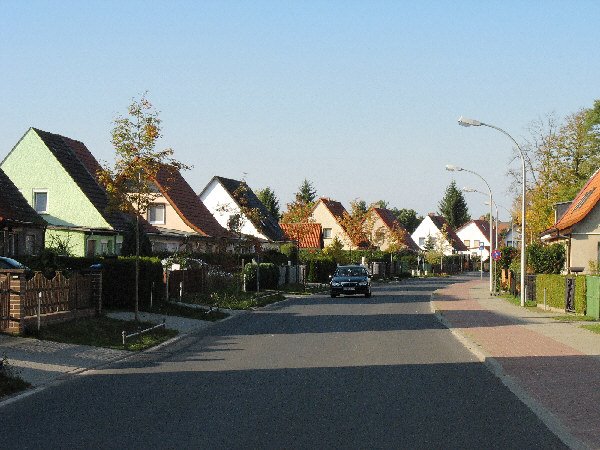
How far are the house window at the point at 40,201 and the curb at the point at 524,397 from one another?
31.8m

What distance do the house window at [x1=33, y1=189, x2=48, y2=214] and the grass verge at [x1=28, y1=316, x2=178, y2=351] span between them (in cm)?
2658

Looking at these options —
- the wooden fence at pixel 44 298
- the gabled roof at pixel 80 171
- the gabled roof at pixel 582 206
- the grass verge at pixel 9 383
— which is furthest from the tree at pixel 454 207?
the grass verge at pixel 9 383

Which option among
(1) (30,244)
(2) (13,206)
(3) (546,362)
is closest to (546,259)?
(1) (30,244)

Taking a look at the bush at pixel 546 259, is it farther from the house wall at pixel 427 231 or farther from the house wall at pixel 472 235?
the house wall at pixel 472 235

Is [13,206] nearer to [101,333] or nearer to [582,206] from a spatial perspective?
[101,333]

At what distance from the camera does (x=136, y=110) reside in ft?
78.7

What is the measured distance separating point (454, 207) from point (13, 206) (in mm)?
147574

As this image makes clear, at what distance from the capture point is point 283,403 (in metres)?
11.3

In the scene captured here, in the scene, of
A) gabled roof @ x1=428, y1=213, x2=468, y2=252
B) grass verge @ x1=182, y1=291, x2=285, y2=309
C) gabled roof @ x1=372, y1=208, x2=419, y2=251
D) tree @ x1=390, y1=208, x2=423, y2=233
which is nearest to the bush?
grass verge @ x1=182, y1=291, x2=285, y2=309

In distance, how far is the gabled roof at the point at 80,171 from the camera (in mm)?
47625

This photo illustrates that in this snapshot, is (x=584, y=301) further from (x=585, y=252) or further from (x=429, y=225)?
(x=429, y=225)

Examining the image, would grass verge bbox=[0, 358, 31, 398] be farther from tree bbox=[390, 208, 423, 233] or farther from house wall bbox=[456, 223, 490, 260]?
tree bbox=[390, 208, 423, 233]

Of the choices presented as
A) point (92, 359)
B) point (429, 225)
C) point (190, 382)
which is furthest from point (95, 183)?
→ point (429, 225)

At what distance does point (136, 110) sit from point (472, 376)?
12.9m
